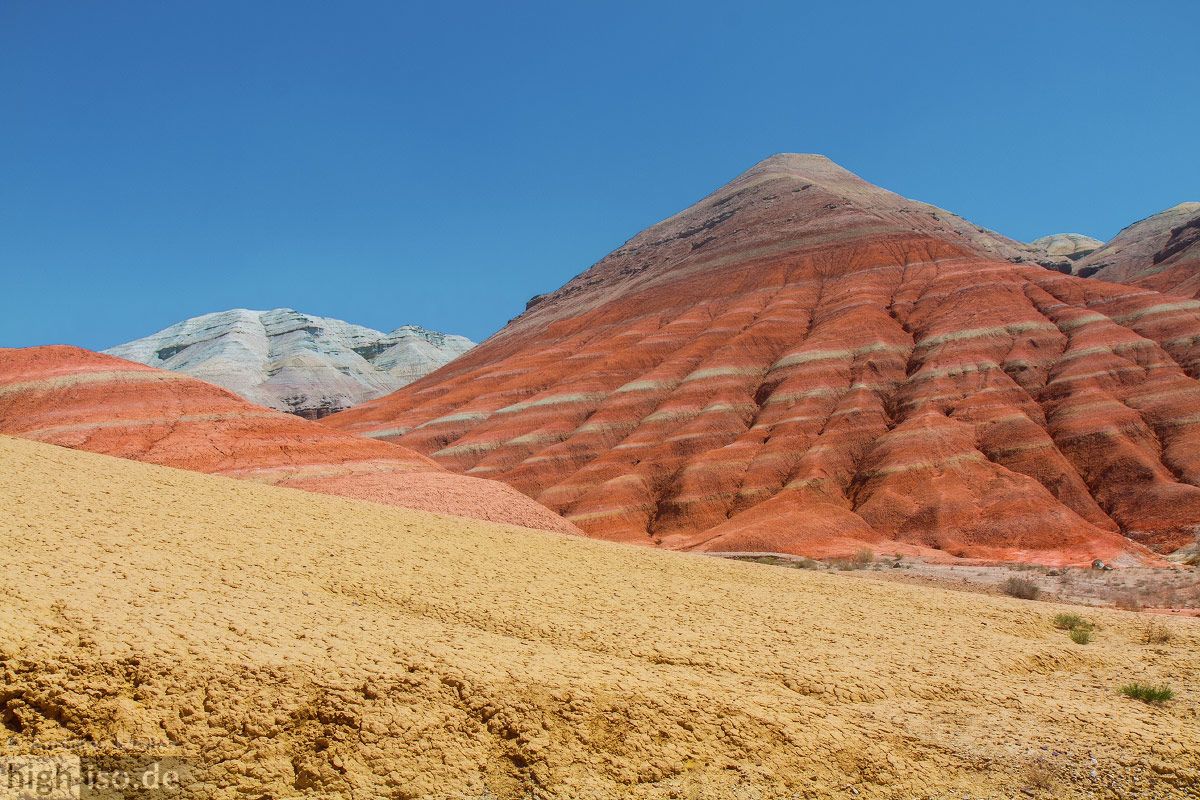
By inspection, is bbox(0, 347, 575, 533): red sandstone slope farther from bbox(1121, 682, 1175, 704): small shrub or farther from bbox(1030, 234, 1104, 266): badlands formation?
bbox(1030, 234, 1104, 266): badlands formation

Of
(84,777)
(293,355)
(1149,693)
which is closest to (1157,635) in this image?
(1149,693)

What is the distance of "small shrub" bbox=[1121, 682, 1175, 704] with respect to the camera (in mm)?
9102

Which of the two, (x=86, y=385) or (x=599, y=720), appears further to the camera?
(x=86, y=385)

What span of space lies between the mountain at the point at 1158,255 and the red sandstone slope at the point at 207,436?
70.9m

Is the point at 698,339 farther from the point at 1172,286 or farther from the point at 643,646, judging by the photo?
the point at 643,646

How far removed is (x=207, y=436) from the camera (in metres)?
29.8

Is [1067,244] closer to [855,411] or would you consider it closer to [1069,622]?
[855,411]

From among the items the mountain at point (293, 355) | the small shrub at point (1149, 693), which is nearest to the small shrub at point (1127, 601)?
the small shrub at point (1149, 693)

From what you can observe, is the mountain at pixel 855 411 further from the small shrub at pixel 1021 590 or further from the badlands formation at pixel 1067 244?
the badlands formation at pixel 1067 244

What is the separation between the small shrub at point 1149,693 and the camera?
9.10 m

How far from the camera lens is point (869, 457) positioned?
53312 mm

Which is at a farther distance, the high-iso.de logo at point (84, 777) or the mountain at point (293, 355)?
the mountain at point (293, 355)

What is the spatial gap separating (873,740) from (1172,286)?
89336 mm

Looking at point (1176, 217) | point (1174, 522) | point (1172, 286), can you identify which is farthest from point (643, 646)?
point (1176, 217)
